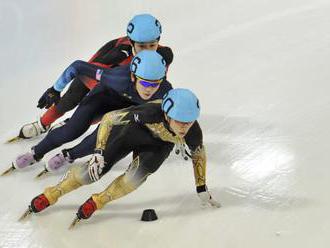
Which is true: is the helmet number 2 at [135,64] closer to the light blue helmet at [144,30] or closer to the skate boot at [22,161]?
the light blue helmet at [144,30]

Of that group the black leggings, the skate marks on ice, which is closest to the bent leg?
the skate marks on ice

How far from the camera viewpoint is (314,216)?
326 centimetres

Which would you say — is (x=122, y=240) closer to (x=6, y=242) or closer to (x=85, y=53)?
(x=6, y=242)

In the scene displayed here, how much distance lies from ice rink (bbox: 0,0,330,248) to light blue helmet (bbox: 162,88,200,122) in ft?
1.96

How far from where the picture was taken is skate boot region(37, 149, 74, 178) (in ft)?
12.7

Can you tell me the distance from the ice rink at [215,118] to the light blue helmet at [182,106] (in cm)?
60

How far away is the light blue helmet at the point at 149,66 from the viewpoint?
323cm

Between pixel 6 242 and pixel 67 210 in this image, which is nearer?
pixel 6 242

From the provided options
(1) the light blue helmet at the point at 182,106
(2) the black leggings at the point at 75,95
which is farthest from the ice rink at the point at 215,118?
(1) the light blue helmet at the point at 182,106

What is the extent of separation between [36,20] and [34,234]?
2963 mm

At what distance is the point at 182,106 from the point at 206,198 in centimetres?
62

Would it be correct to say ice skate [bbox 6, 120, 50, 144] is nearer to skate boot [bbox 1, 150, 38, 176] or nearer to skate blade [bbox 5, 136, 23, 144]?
skate blade [bbox 5, 136, 23, 144]

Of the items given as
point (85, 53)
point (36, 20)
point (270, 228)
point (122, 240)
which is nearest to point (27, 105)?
point (85, 53)

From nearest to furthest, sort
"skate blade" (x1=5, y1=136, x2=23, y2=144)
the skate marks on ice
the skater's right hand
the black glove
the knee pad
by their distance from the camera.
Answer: the skater's right hand, the knee pad, the skate marks on ice, the black glove, "skate blade" (x1=5, y1=136, x2=23, y2=144)
